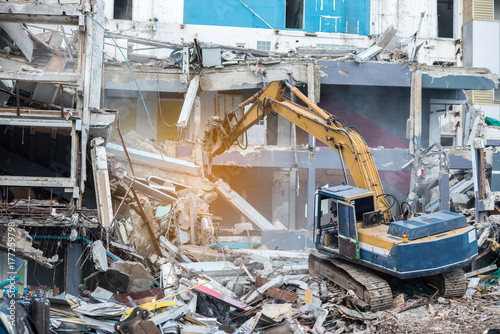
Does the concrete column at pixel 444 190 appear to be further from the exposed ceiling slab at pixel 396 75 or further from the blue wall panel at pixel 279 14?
the blue wall panel at pixel 279 14

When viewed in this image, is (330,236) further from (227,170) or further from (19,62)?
(227,170)

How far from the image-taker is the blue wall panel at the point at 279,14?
26.4 metres

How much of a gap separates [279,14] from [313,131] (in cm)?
1583

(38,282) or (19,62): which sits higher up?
(19,62)

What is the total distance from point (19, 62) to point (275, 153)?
371 inches

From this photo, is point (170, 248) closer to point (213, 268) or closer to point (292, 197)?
point (213, 268)

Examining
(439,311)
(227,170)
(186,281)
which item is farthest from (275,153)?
(439,311)

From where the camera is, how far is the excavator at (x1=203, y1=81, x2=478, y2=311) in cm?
1011

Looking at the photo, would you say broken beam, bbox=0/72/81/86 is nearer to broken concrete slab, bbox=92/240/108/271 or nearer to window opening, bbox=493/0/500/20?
broken concrete slab, bbox=92/240/108/271

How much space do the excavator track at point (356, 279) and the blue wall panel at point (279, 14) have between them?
16781 mm

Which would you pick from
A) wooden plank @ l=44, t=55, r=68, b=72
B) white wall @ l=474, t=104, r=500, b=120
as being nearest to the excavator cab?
wooden plank @ l=44, t=55, r=68, b=72

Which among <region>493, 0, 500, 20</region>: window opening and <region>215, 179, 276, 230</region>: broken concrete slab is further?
<region>493, 0, 500, 20</region>: window opening

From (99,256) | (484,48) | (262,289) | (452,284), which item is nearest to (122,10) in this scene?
(99,256)

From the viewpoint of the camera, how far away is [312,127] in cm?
1256
